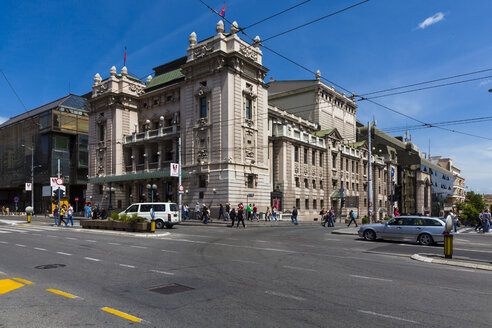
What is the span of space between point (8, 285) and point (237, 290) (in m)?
5.25

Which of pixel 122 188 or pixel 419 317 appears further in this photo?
pixel 122 188

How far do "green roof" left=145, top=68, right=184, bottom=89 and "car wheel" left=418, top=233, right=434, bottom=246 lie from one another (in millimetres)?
37615

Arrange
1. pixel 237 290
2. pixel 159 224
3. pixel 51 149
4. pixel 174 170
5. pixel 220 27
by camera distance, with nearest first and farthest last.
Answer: pixel 237 290
pixel 159 224
pixel 174 170
pixel 220 27
pixel 51 149

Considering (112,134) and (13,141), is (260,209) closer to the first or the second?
(112,134)

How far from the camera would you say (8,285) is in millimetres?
8523

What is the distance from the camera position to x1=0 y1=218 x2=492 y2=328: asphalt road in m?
6.12

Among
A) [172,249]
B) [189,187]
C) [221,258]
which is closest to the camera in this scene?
[221,258]

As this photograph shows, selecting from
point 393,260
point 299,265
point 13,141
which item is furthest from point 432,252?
point 13,141

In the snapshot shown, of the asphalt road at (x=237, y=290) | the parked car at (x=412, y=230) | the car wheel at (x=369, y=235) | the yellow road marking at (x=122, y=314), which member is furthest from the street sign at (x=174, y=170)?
the yellow road marking at (x=122, y=314)

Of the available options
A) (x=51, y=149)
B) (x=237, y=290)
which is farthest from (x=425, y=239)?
(x=51, y=149)

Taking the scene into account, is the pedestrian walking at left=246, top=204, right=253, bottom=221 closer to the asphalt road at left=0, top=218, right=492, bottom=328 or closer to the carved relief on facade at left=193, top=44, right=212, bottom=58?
the carved relief on facade at left=193, top=44, right=212, bottom=58

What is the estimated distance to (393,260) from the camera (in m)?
13.3

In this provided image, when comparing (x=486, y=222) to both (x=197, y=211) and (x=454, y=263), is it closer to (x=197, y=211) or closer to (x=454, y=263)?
(x=454, y=263)

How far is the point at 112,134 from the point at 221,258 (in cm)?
4352
